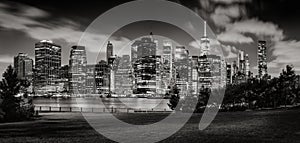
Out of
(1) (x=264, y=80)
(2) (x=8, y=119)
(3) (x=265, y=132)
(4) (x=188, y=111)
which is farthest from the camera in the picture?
(1) (x=264, y=80)

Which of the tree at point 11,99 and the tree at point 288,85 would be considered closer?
the tree at point 11,99

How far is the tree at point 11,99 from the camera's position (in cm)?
4233

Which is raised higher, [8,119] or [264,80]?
[264,80]

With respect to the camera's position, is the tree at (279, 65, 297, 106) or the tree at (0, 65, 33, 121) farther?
the tree at (279, 65, 297, 106)

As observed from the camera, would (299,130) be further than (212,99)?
No

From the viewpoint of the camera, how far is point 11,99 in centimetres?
4334

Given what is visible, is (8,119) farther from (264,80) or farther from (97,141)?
(264,80)

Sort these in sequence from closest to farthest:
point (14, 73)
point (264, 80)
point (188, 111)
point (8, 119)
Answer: point (8, 119) < point (14, 73) < point (188, 111) < point (264, 80)

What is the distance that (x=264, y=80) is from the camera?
214ft

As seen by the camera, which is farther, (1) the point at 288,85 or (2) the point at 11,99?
(1) the point at 288,85

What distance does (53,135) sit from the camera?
2641 centimetres

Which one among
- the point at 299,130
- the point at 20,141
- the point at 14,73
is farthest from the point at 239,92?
the point at 20,141

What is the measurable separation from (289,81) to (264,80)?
17.3 ft

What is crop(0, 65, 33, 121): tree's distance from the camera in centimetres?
4233
